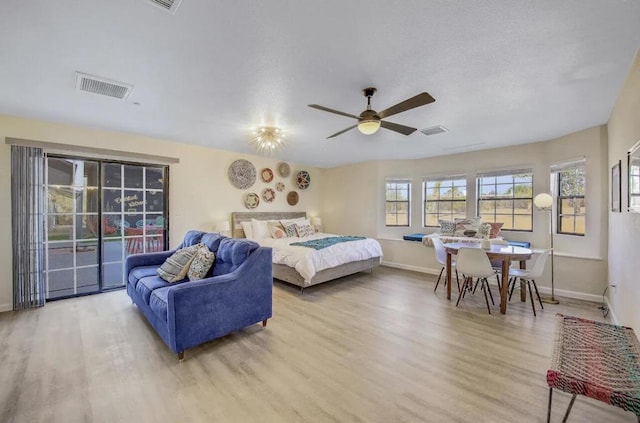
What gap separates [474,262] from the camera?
139 inches

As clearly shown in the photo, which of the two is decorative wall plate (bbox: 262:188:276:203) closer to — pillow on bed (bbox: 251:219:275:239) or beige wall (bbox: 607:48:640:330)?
pillow on bed (bbox: 251:219:275:239)

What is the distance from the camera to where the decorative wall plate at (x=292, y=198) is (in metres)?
6.74

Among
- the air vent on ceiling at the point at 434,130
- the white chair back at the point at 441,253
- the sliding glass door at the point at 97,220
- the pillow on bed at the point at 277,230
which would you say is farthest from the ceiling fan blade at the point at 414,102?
the sliding glass door at the point at 97,220

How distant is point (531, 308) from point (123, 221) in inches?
246

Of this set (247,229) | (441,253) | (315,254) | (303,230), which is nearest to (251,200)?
(247,229)

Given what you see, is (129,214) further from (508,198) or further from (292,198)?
(508,198)

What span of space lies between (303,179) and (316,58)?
16.0ft

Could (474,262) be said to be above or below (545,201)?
below

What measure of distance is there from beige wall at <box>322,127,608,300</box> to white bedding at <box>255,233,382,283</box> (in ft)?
3.83

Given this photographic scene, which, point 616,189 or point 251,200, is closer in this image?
point 616,189

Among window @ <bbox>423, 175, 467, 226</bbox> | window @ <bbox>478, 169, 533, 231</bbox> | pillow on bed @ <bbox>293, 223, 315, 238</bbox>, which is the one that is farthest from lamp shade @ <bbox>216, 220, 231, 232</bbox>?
window @ <bbox>478, 169, 533, 231</bbox>

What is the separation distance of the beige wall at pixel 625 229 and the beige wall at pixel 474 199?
53cm

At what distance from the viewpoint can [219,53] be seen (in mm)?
2092

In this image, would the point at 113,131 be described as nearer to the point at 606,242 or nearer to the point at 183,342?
the point at 183,342
